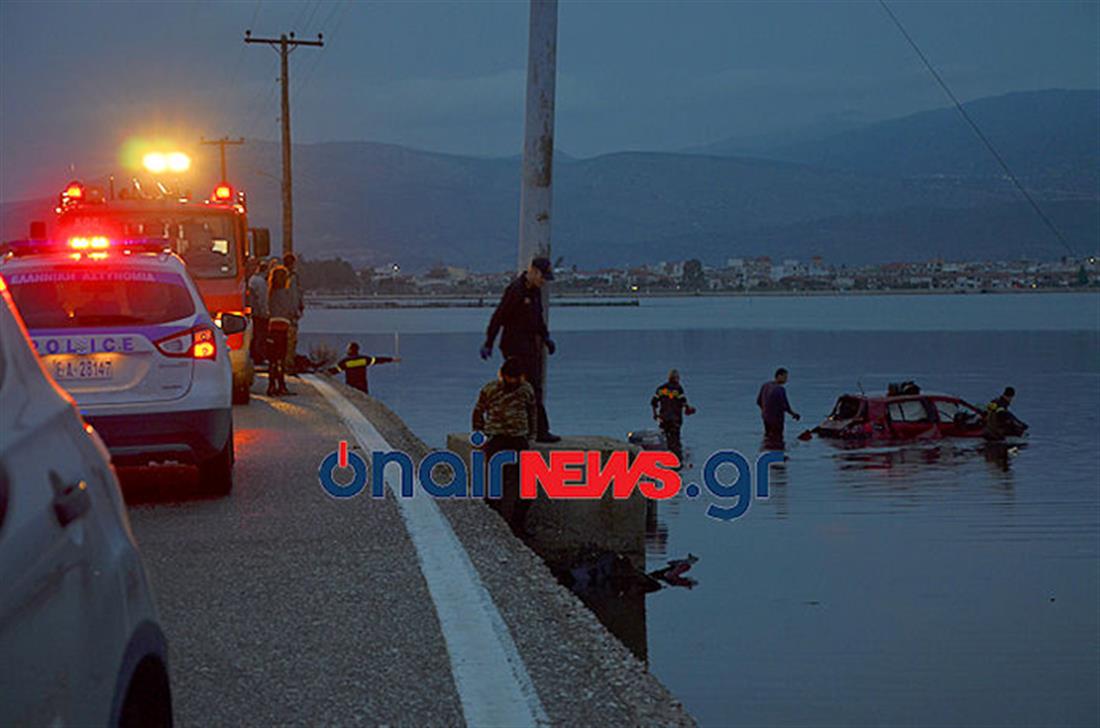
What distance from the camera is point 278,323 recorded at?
2347 cm

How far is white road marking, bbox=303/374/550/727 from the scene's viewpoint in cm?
629

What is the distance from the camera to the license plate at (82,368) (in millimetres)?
11289

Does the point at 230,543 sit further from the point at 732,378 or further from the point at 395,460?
the point at 732,378

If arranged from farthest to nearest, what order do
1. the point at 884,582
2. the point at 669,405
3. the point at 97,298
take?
1. the point at 669,405
2. the point at 884,582
3. the point at 97,298

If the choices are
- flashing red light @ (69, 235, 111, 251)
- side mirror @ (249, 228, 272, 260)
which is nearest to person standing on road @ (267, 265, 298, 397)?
side mirror @ (249, 228, 272, 260)

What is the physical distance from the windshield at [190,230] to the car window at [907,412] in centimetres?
2330

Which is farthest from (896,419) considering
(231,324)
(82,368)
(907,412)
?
(82,368)

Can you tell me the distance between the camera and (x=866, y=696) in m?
16.4

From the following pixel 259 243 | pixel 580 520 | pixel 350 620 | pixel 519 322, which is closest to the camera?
pixel 350 620

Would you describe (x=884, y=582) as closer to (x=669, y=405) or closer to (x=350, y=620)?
(x=669, y=405)

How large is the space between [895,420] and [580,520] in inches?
1116

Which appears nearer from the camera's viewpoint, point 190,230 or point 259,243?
point 190,230

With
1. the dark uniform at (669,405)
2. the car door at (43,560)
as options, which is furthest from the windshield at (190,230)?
the car door at (43,560)

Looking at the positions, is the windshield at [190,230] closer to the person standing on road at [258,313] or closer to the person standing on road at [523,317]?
the person standing on road at [258,313]
